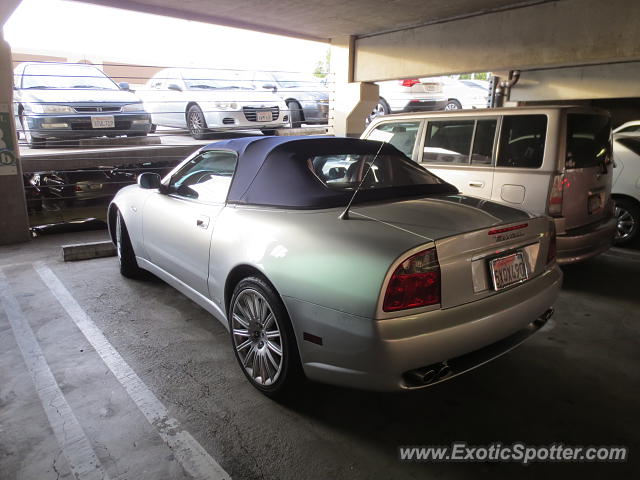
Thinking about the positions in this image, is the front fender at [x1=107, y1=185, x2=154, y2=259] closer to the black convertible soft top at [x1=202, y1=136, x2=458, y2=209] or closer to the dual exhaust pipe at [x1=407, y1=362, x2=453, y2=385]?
the black convertible soft top at [x1=202, y1=136, x2=458, y2=209]

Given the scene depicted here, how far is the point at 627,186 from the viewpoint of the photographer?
6.16 meters

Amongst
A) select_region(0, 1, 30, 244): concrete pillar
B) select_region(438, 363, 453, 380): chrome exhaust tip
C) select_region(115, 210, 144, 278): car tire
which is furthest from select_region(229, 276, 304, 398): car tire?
select_region(0, 1, 30, 244): concrete pillar

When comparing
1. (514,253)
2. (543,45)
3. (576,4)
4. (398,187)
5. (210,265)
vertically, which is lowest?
(210,265)

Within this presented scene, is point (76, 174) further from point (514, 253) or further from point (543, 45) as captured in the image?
point (543, 45)

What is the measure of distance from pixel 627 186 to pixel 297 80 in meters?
7.92

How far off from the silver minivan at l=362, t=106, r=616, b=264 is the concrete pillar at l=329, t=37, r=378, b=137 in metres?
5.46

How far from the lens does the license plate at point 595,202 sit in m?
4.52

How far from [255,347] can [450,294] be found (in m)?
1.22

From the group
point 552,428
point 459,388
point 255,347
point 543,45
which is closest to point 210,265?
point 255,347

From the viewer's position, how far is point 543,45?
702 cm

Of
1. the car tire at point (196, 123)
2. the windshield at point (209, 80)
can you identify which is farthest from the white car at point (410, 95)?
the car tire at point (196, 123)

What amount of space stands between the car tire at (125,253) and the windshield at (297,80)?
7768mm

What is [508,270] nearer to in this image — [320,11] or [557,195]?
[557,195]

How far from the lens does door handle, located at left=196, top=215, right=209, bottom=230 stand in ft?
10.3
